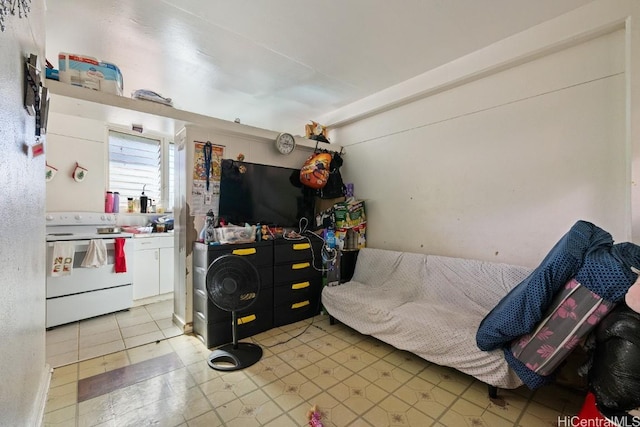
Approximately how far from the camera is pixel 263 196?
3078mm

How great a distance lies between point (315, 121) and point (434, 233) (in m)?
2.39

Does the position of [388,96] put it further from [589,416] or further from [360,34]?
[589,416]

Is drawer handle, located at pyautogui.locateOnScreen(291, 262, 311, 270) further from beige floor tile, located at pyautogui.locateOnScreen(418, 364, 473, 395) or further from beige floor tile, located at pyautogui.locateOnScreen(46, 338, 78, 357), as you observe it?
beige floor tile, located at pyautogui.locateOnScreen(46, 338, 78, 357)

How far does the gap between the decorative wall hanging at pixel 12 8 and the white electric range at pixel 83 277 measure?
244 cm

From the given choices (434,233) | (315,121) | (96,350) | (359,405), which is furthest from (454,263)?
(96,350)

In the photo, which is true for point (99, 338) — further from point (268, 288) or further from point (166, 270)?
point (268, 288)

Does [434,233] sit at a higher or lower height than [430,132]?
lower

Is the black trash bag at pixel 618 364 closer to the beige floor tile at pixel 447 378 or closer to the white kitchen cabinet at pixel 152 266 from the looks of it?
the beige floor tile at pixel 447 378

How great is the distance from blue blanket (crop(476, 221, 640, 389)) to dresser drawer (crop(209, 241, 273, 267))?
1.87m

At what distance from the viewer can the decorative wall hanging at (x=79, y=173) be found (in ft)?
11.1

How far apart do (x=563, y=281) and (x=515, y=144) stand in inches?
49.8

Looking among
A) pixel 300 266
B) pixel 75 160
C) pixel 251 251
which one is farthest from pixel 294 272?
pixel 75 160

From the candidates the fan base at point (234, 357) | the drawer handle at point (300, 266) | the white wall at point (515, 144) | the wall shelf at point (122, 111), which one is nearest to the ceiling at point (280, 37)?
the white wall at point (515, 144)

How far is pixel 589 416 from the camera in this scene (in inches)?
51.4
